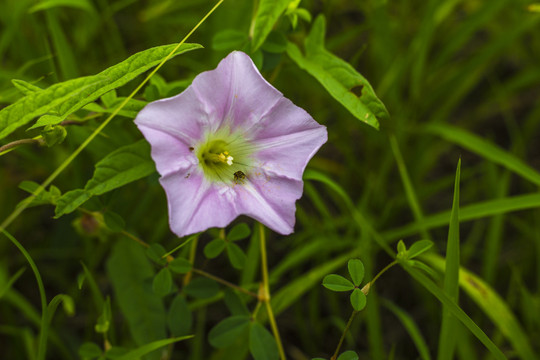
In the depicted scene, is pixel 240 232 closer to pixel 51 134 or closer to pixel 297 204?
pixel 51 134

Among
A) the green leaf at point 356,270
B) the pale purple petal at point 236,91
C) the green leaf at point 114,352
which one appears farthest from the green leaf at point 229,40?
the green leaf at point 114,352

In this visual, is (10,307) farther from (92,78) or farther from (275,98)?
(275,98)

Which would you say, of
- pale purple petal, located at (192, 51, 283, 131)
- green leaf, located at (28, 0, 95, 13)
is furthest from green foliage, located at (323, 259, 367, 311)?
green leaf, located at (28, 0, 95, 13)

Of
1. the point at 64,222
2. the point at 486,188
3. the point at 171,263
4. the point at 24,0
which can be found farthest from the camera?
the point at 486,188

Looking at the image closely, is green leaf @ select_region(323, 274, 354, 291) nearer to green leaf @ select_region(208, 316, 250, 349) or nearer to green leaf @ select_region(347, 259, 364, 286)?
green leaf @ select_region(347, 259, 364, 286)

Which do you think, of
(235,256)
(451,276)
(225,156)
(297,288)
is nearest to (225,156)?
(225,156)

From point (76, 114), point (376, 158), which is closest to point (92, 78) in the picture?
point (76, 114)
